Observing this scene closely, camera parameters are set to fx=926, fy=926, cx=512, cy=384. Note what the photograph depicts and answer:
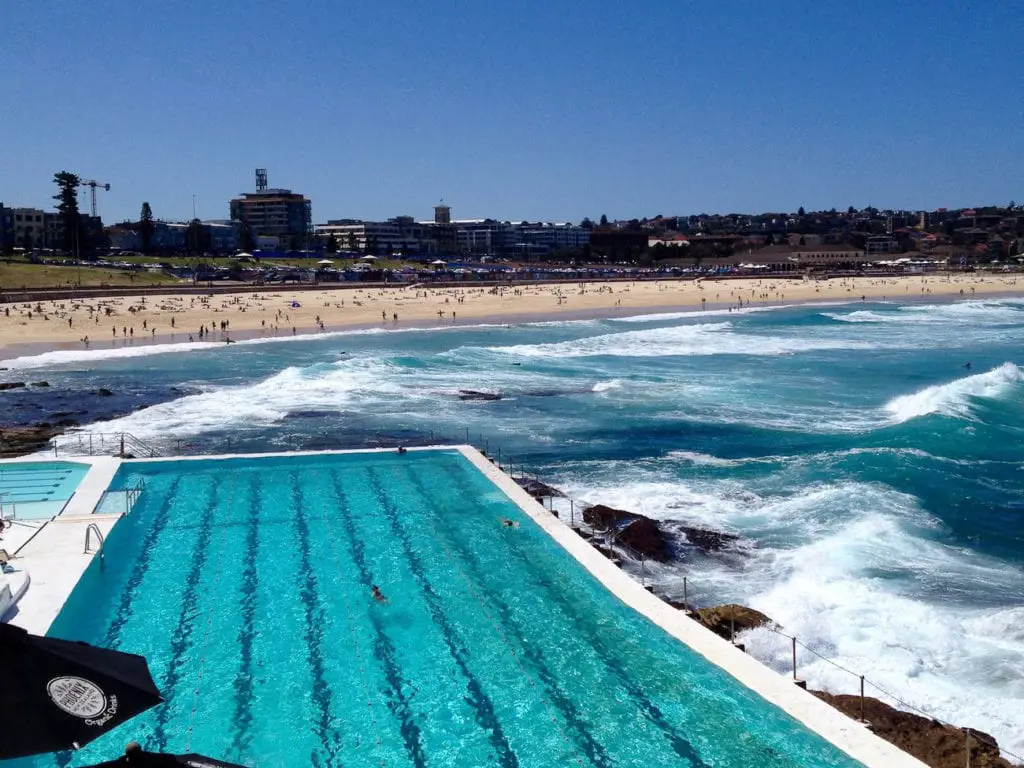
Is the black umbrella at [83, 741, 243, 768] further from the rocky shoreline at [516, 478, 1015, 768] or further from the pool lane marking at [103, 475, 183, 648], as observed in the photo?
the rocky shoreline at [516, 478, 1015, 768]

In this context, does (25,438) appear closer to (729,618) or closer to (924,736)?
(729,618)

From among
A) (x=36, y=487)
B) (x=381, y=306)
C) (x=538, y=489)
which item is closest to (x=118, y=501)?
(x=36, y=487)

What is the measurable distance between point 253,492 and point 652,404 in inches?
615

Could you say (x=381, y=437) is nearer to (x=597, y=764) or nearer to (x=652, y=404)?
(x=652, y=404)

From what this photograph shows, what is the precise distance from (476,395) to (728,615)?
20.4 metres

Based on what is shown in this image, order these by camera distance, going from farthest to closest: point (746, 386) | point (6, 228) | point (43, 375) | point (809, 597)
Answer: point (6, 228) < point (43, 375) < point (746, 386) < point (809, 597)

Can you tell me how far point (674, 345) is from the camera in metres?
50.9

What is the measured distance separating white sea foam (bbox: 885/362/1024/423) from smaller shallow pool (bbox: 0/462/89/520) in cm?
2224

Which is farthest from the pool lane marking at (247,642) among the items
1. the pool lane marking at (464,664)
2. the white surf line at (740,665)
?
the white surf line at (740,665)

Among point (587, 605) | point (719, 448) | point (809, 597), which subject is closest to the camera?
point (587, 605)

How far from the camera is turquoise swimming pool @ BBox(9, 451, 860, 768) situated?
944 centimetres

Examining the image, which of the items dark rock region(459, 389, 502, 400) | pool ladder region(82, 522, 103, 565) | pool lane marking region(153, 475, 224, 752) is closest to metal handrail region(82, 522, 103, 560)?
pool ladder region(82, 522, 103, 565)

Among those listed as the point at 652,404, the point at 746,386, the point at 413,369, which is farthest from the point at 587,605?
the point at 413,369

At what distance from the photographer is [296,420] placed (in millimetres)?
27297
